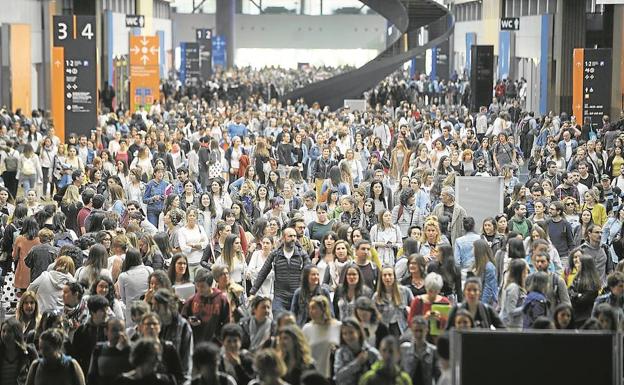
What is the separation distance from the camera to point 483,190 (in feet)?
60.5

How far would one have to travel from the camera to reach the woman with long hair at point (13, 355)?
10.2m

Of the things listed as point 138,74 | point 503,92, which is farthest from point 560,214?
point 503,92

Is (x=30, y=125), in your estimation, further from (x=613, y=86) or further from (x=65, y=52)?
(x=613, y=86)

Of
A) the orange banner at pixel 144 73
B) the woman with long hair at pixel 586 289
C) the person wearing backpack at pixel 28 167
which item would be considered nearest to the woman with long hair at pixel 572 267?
the woman with long hair at pixel 586 289

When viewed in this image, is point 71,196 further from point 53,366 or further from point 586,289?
point 53,366

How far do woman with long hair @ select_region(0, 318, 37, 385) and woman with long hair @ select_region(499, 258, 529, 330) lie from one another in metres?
3.88

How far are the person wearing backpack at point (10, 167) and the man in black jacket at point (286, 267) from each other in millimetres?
12308

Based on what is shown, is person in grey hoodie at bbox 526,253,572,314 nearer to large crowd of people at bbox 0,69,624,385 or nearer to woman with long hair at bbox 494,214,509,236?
large crowd of people at bbox 0,69,624,385

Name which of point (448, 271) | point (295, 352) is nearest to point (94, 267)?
point (448, 271)

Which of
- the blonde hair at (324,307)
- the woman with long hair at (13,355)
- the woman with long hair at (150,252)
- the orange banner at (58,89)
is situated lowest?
the woman with long hair at (13,355)

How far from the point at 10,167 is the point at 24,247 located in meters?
10.2

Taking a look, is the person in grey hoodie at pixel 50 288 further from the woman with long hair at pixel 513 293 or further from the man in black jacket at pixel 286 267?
the woman with long hair at pixel 513 293

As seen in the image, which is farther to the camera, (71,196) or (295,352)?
(71,196)

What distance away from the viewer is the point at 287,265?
1330 cm
